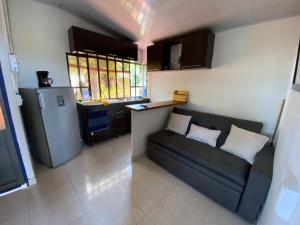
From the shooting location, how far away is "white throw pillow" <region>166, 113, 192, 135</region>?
8.07ft

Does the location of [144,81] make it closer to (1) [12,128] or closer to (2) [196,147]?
(2) [196,147]

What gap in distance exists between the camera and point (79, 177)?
76.8 inches

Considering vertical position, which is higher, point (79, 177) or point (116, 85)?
point (116, 85)

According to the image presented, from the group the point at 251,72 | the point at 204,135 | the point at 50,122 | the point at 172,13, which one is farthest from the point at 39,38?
the point at 251,72

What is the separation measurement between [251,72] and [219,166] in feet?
5.15

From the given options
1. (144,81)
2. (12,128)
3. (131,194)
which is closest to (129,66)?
(144,81)

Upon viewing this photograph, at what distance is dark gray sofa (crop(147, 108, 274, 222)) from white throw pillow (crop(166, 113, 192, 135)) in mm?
126

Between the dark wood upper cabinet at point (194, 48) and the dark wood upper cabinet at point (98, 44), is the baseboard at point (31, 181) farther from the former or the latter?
the dark wood upper cabinet at point (194, 48)

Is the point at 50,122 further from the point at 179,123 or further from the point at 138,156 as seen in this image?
the point at 179,123

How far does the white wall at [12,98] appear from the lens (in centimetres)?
144

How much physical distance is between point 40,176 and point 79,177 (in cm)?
58

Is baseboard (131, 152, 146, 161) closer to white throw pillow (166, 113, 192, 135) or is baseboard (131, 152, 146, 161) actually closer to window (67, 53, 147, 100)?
white throw pillow (166, 113, 192, 135)

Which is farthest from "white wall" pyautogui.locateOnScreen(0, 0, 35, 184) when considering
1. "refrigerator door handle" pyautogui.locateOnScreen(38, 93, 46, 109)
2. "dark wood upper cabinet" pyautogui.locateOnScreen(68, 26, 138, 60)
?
"dark wood upper cabinet" pyautogui.locateOnScreen(68, 26, 138, 60)

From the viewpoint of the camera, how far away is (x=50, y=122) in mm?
2021
